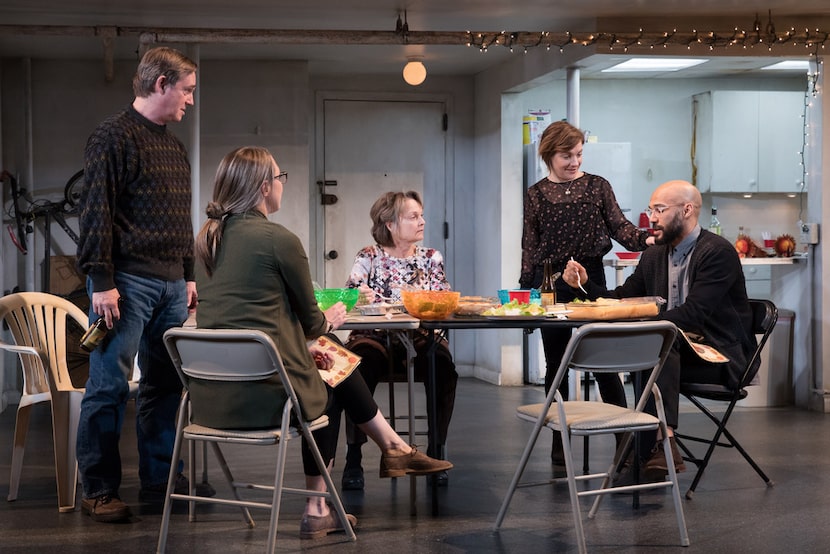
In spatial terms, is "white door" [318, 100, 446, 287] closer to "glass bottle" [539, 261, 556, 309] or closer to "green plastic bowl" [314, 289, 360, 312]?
"glass bottle" [539, 261, 556, 309]

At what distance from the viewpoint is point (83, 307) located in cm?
759

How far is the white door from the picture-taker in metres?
8.76

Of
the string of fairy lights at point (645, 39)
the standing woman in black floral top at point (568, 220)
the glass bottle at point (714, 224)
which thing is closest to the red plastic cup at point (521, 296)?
the standing woman in black floral top at point (568, 220)

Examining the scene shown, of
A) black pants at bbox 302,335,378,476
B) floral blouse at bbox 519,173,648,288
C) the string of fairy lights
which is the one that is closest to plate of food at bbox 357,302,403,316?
black pants at bbox 302,335,378,476

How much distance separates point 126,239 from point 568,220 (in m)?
2.17

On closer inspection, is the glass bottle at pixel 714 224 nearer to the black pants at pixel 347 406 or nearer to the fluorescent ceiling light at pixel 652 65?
the fluorescent ceiling light at pixel 652 65

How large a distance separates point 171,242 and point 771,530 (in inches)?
100

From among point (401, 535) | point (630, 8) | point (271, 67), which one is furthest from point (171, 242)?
point (271, 67)

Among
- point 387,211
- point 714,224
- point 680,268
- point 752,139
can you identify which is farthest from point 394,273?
point 752,139

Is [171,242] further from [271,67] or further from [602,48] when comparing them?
[271,67]

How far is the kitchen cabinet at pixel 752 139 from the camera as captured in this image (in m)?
8.62

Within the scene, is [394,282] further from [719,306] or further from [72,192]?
[72,192]

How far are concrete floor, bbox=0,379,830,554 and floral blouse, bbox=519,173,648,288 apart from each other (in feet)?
3.30

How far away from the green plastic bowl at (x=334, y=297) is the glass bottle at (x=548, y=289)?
31.1 inches
